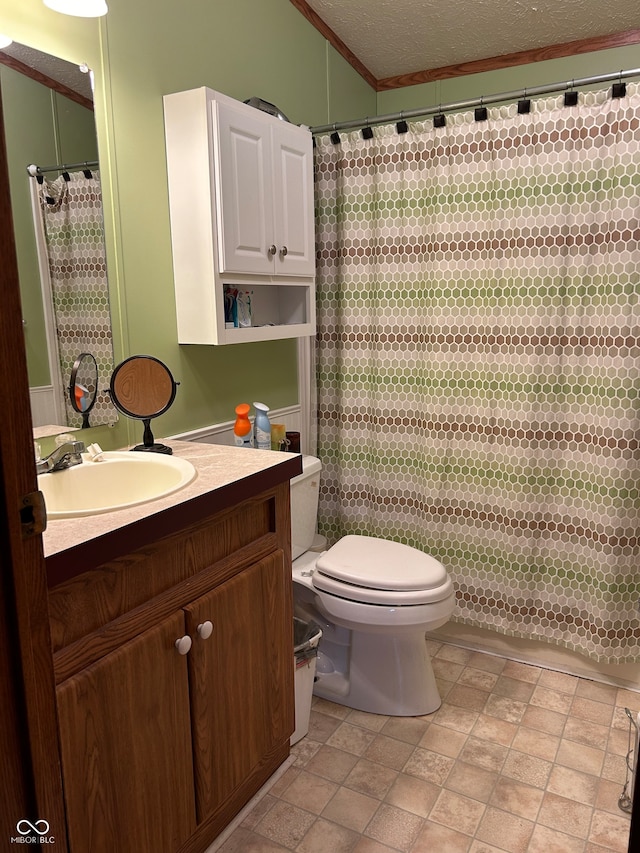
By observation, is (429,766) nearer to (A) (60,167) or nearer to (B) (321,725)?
(B) (321,725)

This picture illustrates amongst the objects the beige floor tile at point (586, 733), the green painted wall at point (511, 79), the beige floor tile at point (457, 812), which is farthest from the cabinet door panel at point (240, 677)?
the green painted wall at point (511, 79)

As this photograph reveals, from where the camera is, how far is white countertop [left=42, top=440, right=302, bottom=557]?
1.13 m

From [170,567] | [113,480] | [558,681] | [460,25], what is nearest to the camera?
[170,567]

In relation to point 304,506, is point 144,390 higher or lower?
higher

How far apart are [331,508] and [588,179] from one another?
1.57 metres

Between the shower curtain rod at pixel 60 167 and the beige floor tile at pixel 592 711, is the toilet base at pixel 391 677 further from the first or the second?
the shower curtain rod at pixel 60 167

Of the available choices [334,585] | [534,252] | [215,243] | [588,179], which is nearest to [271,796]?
[334,585]

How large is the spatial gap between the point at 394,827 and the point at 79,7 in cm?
219

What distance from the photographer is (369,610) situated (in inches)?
78.7

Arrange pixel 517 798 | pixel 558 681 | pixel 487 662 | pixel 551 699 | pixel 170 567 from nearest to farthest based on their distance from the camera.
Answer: pixel 170 567
pixel 517 798
pixel 551 699
pixel 558 681
pixel 487 662

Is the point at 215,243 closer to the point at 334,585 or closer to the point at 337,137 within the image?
the point at 337,137

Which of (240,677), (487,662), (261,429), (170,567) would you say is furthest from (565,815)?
(261,429)

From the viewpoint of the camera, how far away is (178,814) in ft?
4.54

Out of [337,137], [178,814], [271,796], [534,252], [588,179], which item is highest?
[337,137]
